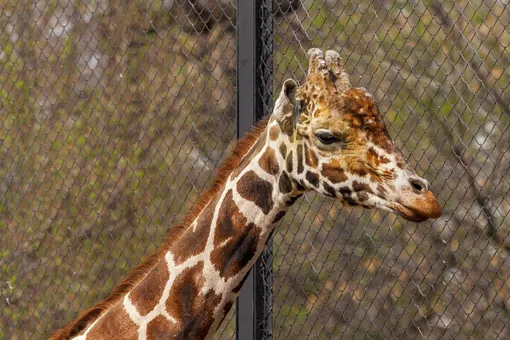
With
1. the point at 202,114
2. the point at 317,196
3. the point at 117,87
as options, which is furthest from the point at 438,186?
the point at 117,87

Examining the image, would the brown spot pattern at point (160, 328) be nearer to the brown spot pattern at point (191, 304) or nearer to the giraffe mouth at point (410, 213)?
the brown spot pattern at point (191, 304)

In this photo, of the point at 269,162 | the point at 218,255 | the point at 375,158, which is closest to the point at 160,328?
the point at 218,255

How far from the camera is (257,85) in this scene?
5.16 m

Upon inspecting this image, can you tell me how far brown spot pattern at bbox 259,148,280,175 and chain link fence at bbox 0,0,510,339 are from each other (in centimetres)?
264

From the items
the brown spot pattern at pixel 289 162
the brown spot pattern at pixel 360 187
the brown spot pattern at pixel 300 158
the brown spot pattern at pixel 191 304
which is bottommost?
the brown spot pattern at pixel 191 304

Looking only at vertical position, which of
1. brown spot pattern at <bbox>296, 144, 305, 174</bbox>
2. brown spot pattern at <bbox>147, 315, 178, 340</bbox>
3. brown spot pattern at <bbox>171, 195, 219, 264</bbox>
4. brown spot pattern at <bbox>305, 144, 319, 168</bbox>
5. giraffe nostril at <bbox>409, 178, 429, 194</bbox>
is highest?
Result: giraffe nostril at <bbox>409, 178, 429, 194</bbox>

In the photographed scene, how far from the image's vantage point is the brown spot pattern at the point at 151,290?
3.75m

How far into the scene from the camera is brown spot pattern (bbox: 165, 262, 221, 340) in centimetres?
368

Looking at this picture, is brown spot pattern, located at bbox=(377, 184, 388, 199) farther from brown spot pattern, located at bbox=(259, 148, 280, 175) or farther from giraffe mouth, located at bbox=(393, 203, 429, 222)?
brown spot pattern, located at bbox=(259, 148, 280, 175)

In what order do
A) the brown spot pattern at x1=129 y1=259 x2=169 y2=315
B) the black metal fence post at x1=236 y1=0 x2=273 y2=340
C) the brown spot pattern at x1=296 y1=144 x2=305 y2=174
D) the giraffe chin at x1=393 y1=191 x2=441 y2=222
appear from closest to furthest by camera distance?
the giraffe chin at x1=393 y1=191 x2=441 y2=222 < the brown spot pattern at x1=296 y1=144 x2=305 y2=174 < the brown spot pattern at x1=129 y1=259 x2=169 y2=315 < the black metal fence post at x1=236 y1=0 x2=273 y2=340

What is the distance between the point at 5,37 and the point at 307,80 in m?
4.58

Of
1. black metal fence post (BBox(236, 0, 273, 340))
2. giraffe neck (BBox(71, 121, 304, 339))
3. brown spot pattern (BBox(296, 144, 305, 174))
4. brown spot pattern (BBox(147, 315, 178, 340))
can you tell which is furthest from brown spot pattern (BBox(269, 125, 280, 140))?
black metal fence post (BBox(236, 0, 273, 340))

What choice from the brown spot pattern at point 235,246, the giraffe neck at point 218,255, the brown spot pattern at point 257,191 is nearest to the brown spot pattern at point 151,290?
the giraffe neck at point 218,255

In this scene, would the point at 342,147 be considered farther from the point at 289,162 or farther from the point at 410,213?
the point at 410,213
